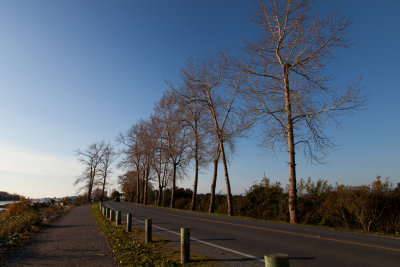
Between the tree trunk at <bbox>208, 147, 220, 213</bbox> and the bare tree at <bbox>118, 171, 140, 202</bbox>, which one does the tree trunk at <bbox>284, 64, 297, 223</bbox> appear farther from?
the bare tree at <bbox>118, 171, 140, 202</bbox>

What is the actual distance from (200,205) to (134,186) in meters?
37.1

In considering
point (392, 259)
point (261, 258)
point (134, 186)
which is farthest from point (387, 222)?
point (134, 186)

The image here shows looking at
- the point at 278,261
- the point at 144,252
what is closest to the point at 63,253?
the point at 144,252

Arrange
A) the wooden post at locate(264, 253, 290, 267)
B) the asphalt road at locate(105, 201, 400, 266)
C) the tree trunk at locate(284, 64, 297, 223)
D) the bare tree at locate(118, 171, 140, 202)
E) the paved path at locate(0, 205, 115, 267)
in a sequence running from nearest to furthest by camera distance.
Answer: the wooden post at locate(264, 253, 290, 267) → the asphalt road at locate(105, 201, 400, 266) → the paved path at locate(0, 205, 115, 267) → the tree trunk at locate(284, 64, 297, 223) → the bare tree at locate(118, 171, 140, 202)

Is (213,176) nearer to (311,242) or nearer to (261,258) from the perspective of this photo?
(311,242)

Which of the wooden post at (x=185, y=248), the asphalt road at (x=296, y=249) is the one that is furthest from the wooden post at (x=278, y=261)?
the wooden post at (x=185, y=248)

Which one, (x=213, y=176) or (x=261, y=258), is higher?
(x=213, y=176)

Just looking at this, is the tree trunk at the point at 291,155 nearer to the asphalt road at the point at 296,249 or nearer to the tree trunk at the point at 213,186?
the asphalt road at the point at 296,249

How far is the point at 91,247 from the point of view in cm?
816

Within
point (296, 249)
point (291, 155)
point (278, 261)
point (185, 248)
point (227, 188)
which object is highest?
point (291, 155)

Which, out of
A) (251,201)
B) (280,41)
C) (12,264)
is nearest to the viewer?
(12,264)

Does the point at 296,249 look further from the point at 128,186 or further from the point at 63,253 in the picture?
the point at 128,186

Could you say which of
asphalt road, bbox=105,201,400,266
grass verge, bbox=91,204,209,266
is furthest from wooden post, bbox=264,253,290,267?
grass verge, bbox=91,204,209,266

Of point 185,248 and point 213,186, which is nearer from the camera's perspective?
point 185,248
